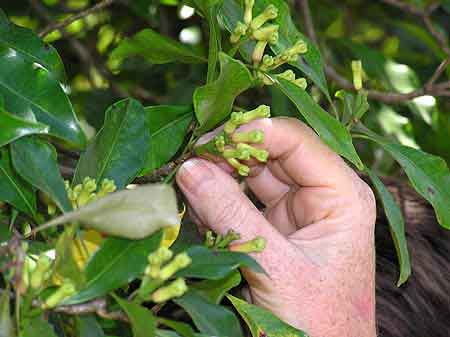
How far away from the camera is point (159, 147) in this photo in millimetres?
1129

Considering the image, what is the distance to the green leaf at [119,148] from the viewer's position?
39.8 inches

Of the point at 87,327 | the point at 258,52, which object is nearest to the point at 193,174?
the point at 258,52

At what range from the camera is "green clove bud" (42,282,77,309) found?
2.54 feet

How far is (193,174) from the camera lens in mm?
1069

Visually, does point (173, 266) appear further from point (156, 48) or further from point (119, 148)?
point (156, 48)

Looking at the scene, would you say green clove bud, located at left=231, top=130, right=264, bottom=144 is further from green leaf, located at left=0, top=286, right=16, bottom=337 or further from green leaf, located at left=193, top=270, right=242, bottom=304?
green leaf, located at left=0, top=286, right=16, bottom=337

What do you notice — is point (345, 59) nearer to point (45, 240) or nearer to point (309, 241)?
point (309, 241)

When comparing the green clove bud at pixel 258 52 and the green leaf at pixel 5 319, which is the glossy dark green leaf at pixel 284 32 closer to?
the green clove bud at pixel 258 52

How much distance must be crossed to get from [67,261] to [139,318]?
8 centimetres

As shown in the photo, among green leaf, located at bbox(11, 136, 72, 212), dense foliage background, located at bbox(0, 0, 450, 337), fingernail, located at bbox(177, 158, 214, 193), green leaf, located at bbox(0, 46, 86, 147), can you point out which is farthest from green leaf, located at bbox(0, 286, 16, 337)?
fingernail, located at bbox(177, 158, 214, 193)

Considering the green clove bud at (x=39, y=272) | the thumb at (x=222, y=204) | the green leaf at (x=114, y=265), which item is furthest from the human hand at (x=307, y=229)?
the green clove bud at (x=39, y=272)

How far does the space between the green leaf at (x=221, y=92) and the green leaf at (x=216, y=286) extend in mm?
169

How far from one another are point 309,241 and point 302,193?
90 mm

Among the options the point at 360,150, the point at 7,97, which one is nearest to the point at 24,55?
the point at 7,97
